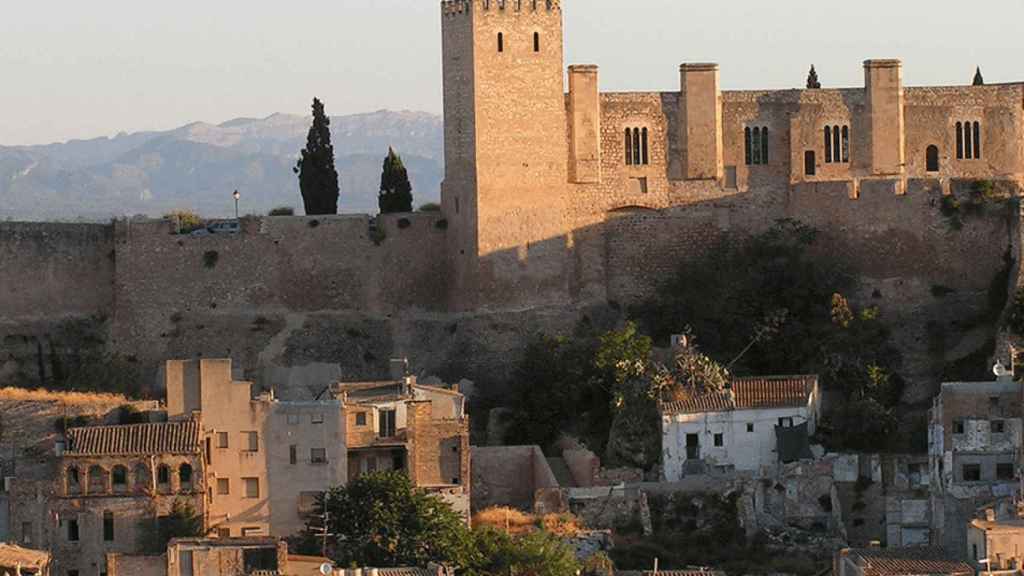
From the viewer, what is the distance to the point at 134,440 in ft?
154

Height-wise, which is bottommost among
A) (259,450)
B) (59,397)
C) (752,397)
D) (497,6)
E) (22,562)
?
(22,562)

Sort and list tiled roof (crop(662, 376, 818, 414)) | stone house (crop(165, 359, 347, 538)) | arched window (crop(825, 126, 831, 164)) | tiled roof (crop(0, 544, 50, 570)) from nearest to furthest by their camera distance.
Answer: tiled roof (crop(0, 544, 50, 570))
stone house (crop(165, 359, 347, 538))
tiled roof (crop(662, 376, 818, 414))
arched window (crop(825, 126, 831, 164))

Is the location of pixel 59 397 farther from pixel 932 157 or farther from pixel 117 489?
pixel 932 157

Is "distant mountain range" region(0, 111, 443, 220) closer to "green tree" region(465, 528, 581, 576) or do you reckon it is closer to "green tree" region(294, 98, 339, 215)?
"green tree" region(294, 98, 339, 215)

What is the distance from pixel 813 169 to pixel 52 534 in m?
17.2

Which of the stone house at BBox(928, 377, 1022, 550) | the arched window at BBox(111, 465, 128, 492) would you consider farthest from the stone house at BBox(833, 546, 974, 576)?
the arched window at BBox(111, 465, 128, 492)

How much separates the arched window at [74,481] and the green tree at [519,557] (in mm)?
5920

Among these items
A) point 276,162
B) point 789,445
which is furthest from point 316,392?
point 276,162

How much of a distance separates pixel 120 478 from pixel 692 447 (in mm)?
9470

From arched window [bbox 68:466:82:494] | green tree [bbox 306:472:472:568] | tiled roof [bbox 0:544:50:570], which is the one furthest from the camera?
arched window [bbox 68:466:82:494]

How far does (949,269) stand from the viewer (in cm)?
5584

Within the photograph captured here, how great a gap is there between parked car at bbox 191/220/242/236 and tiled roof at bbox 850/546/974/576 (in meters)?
16.3

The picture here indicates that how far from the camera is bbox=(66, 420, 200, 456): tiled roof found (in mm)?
46812

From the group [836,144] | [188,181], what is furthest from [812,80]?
[188,181]
